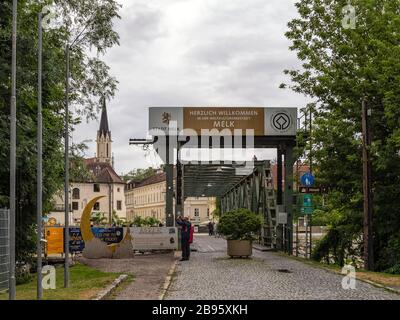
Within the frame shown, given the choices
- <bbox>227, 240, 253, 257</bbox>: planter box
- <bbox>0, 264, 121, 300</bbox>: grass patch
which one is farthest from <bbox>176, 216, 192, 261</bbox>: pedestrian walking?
<bbox>0, 264, 121, 300</bbox>: grass patch

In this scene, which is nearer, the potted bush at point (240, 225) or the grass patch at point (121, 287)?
the grass patch at point (121, 287)

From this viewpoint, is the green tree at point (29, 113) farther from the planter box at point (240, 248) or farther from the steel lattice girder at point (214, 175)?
the steel lattice girder at point (214, 175)

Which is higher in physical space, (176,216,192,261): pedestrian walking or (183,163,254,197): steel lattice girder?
(183,163,254,197): steel lattice girder

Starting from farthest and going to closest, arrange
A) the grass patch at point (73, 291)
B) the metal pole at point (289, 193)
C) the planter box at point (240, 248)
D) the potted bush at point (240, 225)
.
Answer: the metal pole at point (289, 193) < the planter box at point (240, 248) < the potted bush at point (240, 225) < the grass patch at point (73, 291)

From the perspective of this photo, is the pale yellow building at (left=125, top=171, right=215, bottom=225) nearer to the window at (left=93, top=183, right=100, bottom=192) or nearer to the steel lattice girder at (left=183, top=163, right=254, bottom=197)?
the window at (left=93, top=183, right=100, bottom=192)

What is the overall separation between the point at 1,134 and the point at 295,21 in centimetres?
1334

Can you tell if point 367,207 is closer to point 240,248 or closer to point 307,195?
point 307,195

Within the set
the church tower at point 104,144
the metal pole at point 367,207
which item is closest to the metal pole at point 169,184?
the metal pole at point 367,207

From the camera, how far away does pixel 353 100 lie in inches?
1058

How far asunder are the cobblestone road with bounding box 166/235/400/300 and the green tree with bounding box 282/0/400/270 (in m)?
3.35

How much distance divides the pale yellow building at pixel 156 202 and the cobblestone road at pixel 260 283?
101 metres

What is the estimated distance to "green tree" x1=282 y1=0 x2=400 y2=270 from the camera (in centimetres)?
2473

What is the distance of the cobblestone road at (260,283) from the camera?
50.3 ft
